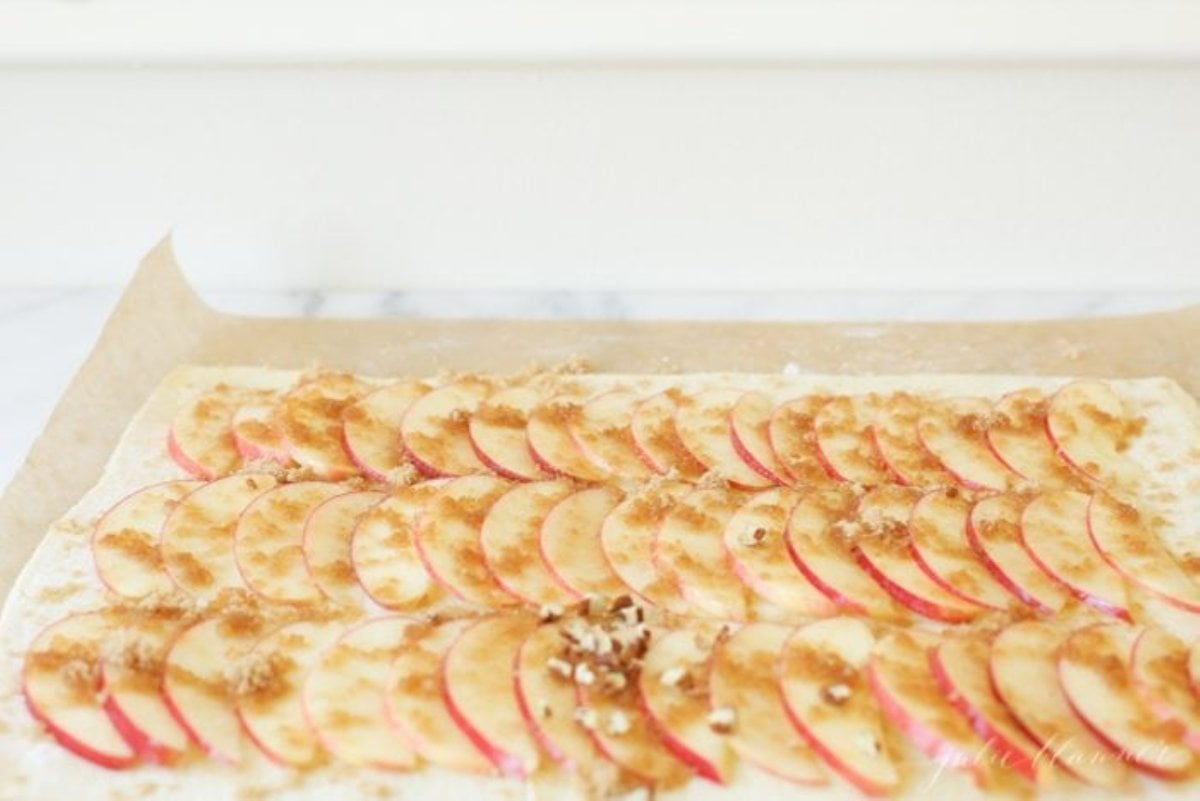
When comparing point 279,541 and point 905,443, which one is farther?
point 905,443

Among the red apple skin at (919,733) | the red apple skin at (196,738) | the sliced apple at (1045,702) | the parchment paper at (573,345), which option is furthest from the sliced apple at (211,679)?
the sliced apple at (1045,702)

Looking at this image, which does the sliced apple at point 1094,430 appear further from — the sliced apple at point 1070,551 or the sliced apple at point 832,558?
the sliced apple at point 832,558

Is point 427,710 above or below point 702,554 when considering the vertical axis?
below

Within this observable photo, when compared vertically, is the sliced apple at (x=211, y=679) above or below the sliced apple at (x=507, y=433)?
below

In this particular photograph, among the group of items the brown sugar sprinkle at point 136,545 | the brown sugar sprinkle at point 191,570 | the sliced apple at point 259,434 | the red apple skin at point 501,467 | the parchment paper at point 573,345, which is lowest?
the brown sugar sprinkle at point 191,570

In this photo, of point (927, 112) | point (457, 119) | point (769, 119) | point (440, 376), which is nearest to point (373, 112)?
point (457, 119)

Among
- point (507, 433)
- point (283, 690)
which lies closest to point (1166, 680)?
point (507, 433)

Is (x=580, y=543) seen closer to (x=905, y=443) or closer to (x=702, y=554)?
(x=702, y=554)
